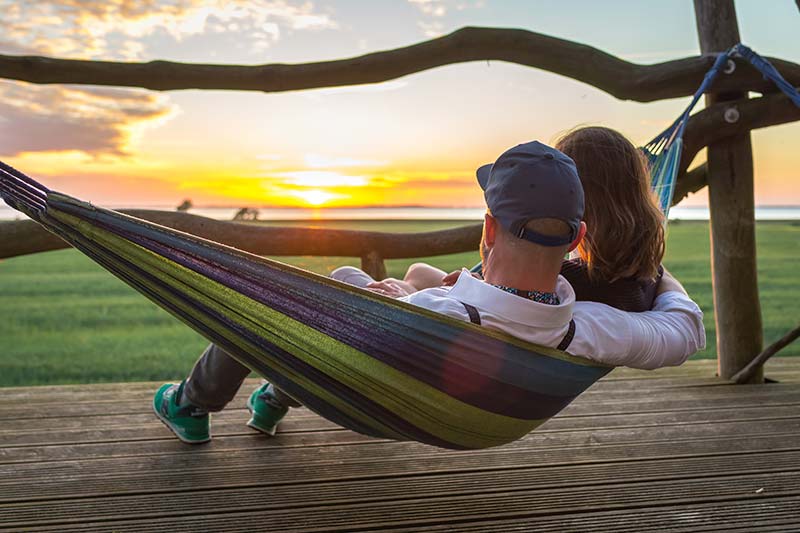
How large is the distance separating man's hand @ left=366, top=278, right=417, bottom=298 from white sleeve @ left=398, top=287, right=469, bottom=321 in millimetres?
187

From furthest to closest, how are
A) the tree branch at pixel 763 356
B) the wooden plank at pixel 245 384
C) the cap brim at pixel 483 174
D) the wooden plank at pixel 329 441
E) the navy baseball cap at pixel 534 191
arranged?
1. the tree branch at pixel 763 356
2. the wooden plank at pixel 245 384
3. the wooden plank at pixel 329 441
4. the cap brim at pixel 483 174
5. the navy baseball cap at pixel 534 191

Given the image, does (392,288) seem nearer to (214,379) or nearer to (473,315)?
(473,315)

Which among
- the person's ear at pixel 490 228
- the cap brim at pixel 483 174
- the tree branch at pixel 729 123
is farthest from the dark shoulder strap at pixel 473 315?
the tree branch at pixel 729 123

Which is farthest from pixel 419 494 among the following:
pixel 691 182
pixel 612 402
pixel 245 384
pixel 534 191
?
pixel 691 182

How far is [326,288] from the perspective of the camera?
4.11ft

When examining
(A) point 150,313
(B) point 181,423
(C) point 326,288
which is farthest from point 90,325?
(C) point 326,288

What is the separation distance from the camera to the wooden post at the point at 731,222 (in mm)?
2717

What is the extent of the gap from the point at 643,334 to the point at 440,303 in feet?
1.27

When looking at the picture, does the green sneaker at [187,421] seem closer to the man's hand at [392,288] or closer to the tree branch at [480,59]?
the man's hand at [392,288]

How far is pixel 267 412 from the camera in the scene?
6.72ft

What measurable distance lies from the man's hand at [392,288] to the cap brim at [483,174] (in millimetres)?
309

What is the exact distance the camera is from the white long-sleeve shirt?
3.98 ft

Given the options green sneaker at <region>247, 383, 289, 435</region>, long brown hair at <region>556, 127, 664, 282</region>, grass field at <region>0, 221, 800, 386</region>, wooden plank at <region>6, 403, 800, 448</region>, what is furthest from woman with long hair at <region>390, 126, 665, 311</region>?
grass field at <region>0, 221, 800, 386</region>

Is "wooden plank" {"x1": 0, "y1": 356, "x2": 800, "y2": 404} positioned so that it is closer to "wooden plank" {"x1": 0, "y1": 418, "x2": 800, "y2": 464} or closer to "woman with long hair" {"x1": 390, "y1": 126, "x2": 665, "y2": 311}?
"wooden plank" {"x1": 0, "y1": 418, "x2": 800, "y2": 464}
